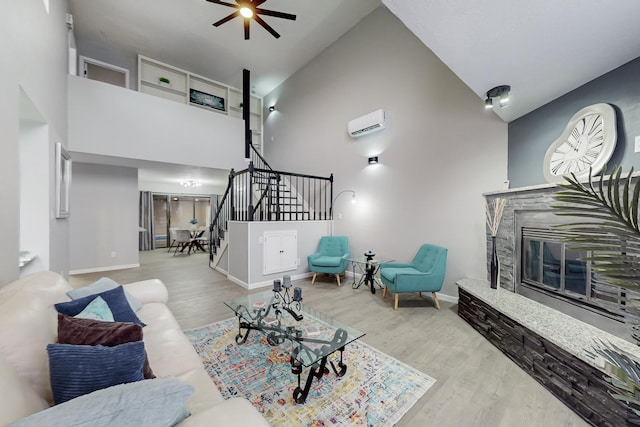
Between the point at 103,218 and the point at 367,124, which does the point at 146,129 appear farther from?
the point at 367,124

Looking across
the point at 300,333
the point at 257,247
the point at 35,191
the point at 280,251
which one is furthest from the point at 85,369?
the point at 280,251

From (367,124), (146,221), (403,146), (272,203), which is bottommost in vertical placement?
(146,221)

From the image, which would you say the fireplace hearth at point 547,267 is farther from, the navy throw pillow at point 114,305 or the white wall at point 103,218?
the white wall at point 103,218

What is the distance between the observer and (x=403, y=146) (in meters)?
4.34

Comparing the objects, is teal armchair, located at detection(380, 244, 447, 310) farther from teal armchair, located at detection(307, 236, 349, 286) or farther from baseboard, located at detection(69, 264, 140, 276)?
baseboard, located at detection(69, 264, 140, 276)

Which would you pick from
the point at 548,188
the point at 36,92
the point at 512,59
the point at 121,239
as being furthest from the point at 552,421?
the point at 121,239

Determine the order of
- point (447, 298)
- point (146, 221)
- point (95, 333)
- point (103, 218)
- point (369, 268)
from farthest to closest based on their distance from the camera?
point (146, 221), point (103, 218), point (369, 268), point (447, 298), point (95, 333)

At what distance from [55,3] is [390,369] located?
218 inches

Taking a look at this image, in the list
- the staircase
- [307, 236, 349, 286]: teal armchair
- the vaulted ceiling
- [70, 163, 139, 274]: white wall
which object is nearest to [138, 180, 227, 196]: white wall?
[70, 163, 139, 274]: white wall

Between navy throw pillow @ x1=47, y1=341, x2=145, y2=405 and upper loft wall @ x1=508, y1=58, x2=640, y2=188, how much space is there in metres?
3.50

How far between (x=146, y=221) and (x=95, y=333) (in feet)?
31.8

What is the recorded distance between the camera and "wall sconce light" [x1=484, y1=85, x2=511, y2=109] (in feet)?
8.14

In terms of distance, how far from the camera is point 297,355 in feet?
5.82

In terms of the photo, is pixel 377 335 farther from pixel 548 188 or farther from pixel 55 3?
pixel 55 3
